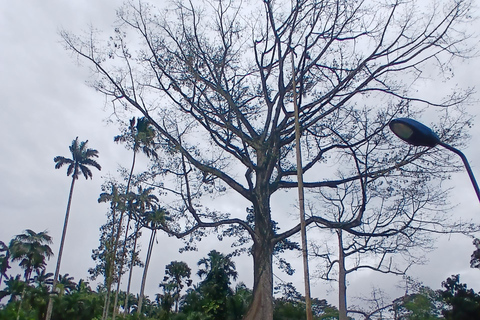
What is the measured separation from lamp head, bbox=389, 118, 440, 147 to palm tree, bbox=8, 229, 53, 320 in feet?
120

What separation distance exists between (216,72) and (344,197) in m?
6.88

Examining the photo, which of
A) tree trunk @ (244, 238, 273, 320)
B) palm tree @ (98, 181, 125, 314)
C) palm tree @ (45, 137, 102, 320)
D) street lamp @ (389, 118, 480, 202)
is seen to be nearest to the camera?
street lamp @ (389, 118, 480, 202)

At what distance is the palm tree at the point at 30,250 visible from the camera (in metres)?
35.9

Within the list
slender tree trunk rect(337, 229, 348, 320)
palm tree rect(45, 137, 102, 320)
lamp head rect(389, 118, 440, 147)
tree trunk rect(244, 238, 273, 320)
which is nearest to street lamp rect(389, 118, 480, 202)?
lamp head rect(389, 118, 440, 147)

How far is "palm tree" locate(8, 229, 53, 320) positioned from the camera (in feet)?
118

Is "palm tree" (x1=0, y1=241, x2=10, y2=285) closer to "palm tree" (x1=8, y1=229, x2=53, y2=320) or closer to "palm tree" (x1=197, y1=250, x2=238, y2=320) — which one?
"palm tree" (x1=8, y1=229, x2=53, y2=320)

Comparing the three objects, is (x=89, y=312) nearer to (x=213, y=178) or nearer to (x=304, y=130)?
(x=213, y=178)

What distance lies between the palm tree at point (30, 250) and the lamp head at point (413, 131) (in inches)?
1438

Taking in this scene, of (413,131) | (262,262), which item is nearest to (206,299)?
(262,262)

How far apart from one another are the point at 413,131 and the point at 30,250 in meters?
36.7

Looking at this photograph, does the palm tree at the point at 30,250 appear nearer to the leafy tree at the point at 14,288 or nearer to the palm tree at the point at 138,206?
the leafy tree at the point at 14,288

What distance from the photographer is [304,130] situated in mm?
16188

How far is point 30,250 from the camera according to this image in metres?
35.9

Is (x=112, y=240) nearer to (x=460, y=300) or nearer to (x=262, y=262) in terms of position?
(x=262, y=262)
